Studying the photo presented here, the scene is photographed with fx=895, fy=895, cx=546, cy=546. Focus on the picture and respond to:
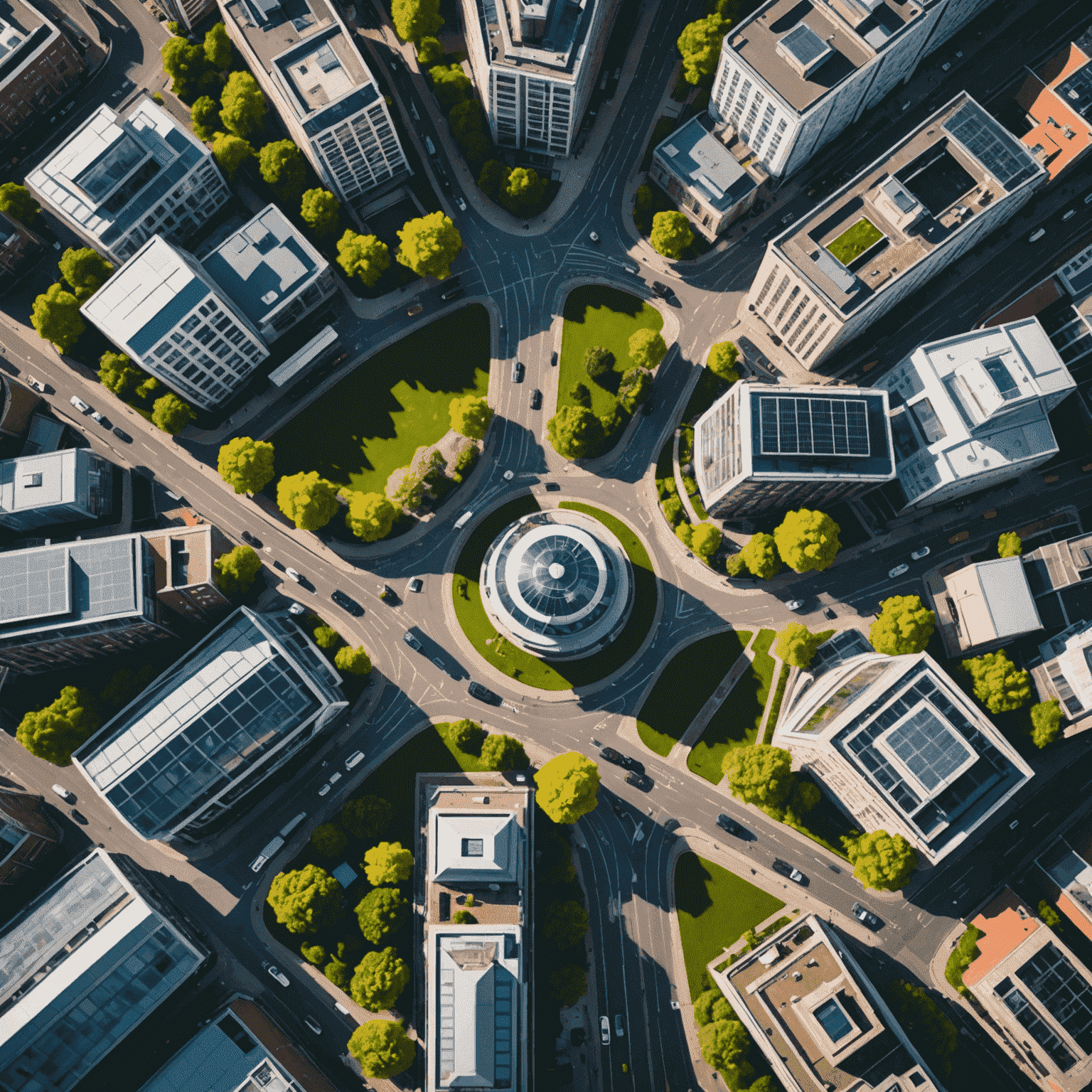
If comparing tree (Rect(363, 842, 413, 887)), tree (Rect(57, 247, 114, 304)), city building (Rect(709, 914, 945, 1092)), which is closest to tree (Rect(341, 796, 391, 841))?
tree (Rect(363, 842, 413, 887))

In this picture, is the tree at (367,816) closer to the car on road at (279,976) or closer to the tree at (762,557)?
A: the car on road at (279,976)

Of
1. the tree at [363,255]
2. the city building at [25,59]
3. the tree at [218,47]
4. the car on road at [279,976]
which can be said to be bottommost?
the car on road at [279,976]

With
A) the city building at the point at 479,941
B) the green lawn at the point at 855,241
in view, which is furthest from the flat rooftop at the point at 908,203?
the city building at the point at 479,941

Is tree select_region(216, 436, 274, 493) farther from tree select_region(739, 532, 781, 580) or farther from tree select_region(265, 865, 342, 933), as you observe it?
tree select_region(739, 532, 781, 580)

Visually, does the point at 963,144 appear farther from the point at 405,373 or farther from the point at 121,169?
the point at 121,169

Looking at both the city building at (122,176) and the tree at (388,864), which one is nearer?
the tree at (388,864)

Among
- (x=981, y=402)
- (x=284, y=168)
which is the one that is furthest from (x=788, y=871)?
(x=284, y=168)
